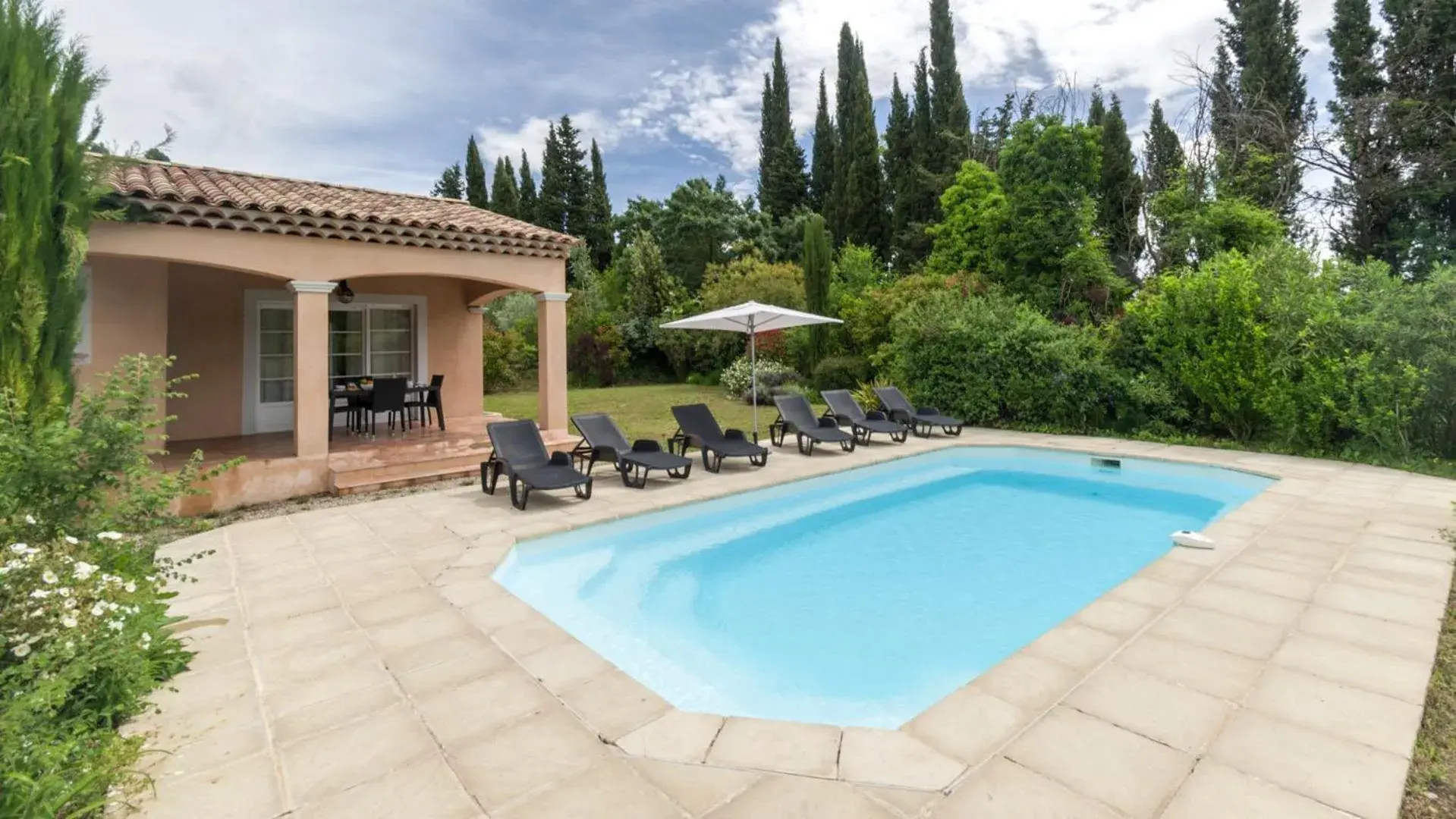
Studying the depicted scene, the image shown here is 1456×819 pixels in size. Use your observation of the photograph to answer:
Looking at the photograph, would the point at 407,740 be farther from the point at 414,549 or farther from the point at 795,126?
the point at 795,126

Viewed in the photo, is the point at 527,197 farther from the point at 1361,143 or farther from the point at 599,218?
the point at 1361,143

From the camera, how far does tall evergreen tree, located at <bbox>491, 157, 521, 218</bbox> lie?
4056 centimetres

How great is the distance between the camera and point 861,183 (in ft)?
107

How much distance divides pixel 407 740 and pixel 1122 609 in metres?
4.56

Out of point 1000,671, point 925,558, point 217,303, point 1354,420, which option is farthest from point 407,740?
point 1354,420

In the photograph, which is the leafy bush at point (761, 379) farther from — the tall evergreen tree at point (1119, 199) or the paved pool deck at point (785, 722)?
the paved pool deck at point (785, 722)

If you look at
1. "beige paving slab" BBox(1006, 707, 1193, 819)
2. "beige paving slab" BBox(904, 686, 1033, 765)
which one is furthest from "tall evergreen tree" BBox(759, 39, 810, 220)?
"beige paving slab" BBox(1006, 707, 1193, 819)

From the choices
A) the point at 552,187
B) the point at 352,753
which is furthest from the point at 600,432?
the point at 552,187

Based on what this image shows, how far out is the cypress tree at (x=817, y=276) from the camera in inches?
806

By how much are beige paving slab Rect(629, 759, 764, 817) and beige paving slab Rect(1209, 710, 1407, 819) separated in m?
2.11

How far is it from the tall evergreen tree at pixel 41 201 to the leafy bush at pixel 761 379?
15.6m

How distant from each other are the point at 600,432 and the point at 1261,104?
Result: 24.2 m

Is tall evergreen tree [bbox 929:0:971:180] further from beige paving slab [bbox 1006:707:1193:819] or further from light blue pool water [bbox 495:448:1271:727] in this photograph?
beige paving slab [bbox 1006:707:1193:819]

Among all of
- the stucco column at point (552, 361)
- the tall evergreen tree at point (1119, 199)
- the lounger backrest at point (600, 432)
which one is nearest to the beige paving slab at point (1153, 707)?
the lounger backrest at point (600, 432)
